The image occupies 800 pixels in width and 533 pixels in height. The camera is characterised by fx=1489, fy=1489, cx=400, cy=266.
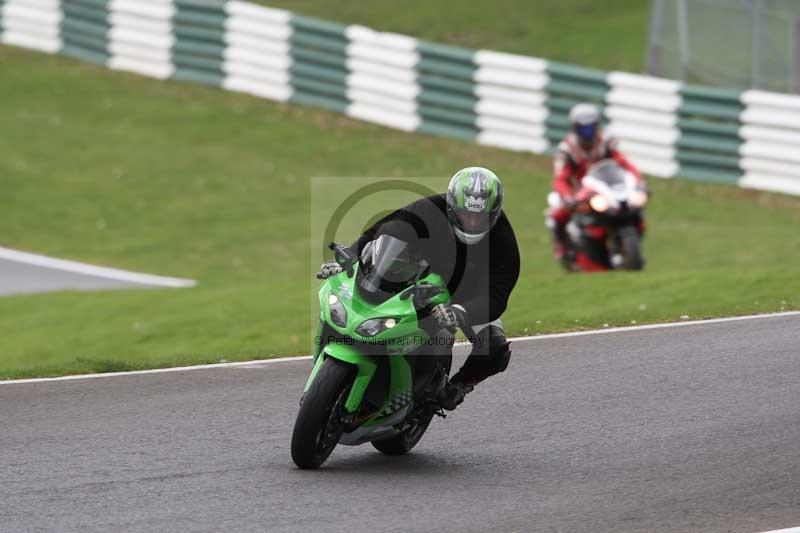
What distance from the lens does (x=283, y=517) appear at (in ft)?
21.7

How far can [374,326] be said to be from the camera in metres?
7.10

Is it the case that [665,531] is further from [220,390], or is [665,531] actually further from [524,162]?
[524,162]

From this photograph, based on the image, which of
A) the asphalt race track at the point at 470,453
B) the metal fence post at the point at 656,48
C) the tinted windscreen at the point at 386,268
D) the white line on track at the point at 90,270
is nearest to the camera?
the asphalt race track at the point at 470,453

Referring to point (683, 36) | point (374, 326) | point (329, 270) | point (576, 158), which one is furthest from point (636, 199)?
point (374, 326)

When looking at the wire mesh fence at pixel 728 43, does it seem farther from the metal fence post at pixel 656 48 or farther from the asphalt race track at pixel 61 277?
the asphalt race track at pixel 61 277

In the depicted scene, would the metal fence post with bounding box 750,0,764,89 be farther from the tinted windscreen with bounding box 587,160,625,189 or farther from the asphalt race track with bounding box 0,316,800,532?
the asphalt race track with bounding box 0,316,800,532

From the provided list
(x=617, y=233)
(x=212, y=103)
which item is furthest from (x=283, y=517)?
(x=212, y=103)

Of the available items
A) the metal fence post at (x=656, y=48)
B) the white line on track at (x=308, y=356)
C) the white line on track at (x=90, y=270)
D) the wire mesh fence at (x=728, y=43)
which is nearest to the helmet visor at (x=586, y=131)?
the white line on track at (x=308, y=356)

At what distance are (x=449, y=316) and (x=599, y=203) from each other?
786cm

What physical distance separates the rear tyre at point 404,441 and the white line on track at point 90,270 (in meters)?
7.97

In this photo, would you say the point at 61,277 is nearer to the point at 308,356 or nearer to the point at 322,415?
the point at 308,356

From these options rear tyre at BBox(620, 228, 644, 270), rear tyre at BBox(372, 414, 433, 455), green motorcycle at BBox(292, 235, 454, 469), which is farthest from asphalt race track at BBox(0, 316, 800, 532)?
rear tyre at BBox(620, 228, 644, 270)

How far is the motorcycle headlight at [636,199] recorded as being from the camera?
1462cm

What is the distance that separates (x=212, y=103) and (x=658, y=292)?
11.8m
